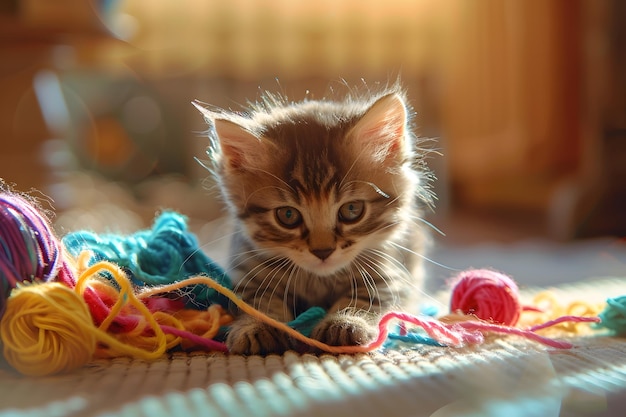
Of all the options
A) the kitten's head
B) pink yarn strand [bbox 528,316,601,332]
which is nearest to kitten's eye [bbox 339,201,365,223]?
the kitten's head

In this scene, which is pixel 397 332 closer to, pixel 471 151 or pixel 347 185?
pixel 347 185

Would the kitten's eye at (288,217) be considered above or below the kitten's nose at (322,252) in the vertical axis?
above

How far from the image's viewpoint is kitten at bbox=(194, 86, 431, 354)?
3.67 feet

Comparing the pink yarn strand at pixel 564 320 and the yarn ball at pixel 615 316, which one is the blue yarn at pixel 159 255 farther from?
the yarn ball at pixel 615 316

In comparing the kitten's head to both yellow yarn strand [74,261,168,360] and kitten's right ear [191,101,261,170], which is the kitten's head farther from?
yellow yarn strand [74,261,168,360]

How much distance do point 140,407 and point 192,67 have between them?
3816mm

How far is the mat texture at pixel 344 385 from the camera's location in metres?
0.71

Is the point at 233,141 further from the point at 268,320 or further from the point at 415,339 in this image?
the point at 415,339

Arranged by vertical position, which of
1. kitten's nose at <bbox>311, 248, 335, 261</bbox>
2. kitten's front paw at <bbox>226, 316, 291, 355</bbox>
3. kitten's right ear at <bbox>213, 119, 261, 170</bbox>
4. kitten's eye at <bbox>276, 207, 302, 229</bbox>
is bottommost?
kitten's front paw at <bbox>226, 316, 291, 355</bbox>

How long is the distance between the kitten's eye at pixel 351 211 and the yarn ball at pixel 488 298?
10.1 inches

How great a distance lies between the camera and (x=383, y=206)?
119cm

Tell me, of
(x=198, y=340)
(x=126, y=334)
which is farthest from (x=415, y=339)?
(x=126, y=334)

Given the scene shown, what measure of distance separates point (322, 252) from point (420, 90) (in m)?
3.75

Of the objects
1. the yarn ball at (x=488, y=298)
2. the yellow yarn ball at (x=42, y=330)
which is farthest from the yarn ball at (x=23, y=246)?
the yarn ball at (x=488, y=298)
